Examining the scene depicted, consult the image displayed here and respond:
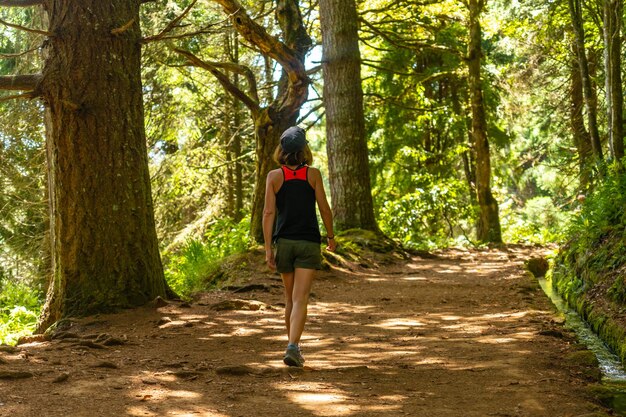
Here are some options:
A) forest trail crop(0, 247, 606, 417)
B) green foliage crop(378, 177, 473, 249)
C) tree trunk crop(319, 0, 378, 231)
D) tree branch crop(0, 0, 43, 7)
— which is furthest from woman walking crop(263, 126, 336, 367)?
green foliage crop(378, 177, 473, 249)

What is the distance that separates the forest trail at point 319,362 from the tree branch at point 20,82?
2895 mm

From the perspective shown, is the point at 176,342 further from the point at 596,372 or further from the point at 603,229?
the point at 603,229

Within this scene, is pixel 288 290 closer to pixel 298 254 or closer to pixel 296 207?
pixel 298 254

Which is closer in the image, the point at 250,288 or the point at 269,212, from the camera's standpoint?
the point at 269,212

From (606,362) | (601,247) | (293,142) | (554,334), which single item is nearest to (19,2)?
(293,142)

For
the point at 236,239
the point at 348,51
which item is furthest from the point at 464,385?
the point at 348,51

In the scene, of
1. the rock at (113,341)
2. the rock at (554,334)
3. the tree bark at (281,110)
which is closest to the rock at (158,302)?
the rock at (113,341)

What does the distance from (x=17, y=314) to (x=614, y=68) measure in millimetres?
11324

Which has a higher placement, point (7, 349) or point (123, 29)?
point (123, 29)

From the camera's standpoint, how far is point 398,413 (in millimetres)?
4980

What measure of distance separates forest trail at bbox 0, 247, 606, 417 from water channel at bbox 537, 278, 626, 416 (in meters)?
0.17

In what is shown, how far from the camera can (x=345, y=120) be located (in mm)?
16938

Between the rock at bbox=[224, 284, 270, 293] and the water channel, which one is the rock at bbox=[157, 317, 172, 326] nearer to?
the rock at bbox=[224, 284, 270, 293]

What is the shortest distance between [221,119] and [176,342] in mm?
18047
